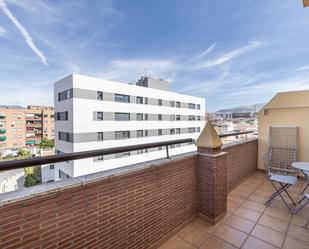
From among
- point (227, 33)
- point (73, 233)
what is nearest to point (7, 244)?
point (73, 233)

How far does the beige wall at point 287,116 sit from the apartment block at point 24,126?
45082 millimetres

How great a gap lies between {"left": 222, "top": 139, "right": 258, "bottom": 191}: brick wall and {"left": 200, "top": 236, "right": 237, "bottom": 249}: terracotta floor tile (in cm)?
152

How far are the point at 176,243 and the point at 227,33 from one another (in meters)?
6.87

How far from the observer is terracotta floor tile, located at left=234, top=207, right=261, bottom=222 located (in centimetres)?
239

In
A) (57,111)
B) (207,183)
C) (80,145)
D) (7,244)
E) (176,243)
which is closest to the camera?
(7,244)

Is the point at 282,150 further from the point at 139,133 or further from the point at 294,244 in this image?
the point at 139,133

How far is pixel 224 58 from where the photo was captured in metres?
8.42

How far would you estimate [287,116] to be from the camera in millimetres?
4203

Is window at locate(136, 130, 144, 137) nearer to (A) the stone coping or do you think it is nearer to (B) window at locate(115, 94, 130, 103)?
(B) window at locate(115, 94, 130, 103)

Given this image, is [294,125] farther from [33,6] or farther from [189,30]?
[33,6]

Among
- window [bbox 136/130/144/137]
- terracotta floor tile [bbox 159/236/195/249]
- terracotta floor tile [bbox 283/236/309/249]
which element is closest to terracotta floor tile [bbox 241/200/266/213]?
terracotta floor tile [bbox 283/236/309/249]

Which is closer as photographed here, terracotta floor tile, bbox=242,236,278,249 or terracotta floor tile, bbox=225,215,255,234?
terracotta floor tile, bbox=242,236,278,249

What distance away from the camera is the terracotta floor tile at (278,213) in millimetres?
2400

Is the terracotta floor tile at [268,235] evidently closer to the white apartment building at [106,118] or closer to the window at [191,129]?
the white apartment building at [106,118]
